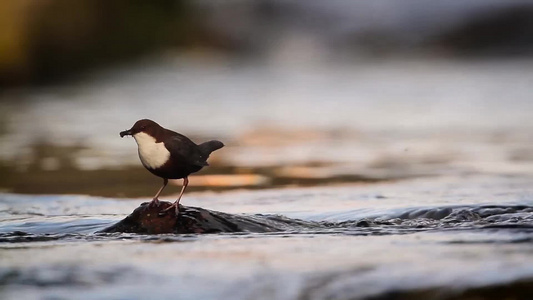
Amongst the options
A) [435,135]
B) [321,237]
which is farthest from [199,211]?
[435,135]

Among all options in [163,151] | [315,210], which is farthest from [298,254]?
[315,210]

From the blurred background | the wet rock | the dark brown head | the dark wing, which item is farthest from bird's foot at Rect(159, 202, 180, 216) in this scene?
the blurred background

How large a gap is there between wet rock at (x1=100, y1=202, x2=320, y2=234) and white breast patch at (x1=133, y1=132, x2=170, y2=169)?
335 mm

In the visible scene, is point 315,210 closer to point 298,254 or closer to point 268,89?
point 298,254

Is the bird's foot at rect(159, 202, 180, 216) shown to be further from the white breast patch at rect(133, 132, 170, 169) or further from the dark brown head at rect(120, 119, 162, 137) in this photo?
the dark brown head at rect(120, 119, 162, 137)

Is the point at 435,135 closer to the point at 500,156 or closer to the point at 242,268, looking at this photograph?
the point at 500,156

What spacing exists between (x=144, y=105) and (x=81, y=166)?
266 inches

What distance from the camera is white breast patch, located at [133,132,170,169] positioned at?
529 centimetres


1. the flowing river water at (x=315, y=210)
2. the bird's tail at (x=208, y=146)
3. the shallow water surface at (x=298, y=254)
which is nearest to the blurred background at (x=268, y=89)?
the flowing river water at (x=315, y=210)

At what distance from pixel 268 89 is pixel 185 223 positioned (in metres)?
13.8

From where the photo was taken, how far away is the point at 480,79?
20047 mm

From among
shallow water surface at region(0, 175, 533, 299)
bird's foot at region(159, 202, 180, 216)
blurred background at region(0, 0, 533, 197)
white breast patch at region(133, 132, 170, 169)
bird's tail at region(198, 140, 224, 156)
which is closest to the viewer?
shallow water surface at region(0, 175, 533, 299)

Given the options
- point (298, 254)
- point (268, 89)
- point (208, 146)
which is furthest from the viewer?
point (268, 89)

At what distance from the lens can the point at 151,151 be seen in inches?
209
